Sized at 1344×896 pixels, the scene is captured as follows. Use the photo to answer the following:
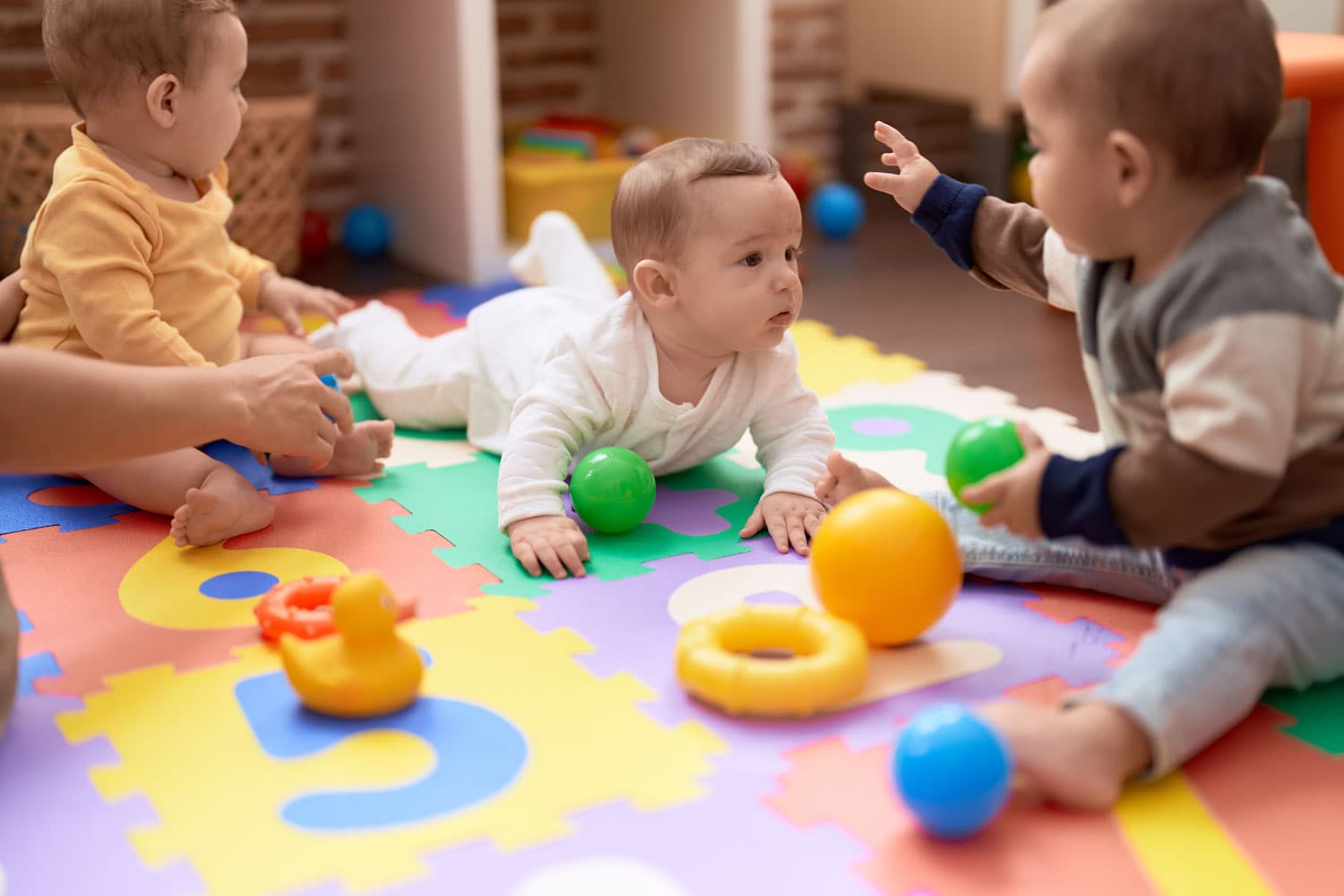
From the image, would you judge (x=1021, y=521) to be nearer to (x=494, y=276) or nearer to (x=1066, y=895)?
(x=1066, y=895)

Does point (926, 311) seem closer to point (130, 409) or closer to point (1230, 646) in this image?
point (1230, 646)

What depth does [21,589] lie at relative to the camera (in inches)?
42.8

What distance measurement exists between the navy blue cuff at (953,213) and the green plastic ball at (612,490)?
0.33 metres

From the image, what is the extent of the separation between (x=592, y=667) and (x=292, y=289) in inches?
30.5

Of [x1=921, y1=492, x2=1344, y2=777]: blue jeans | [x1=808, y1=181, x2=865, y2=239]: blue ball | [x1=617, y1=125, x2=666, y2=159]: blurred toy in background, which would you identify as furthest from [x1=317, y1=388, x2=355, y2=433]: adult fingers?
[x1=808, y1=181, x2=865, y2=239]: blue ball

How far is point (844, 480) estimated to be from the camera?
3.66 ft

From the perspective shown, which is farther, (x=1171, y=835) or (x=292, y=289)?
(x=292, y=289)

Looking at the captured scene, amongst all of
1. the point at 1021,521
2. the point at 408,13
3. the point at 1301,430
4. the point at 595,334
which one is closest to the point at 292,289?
the point at 595,334

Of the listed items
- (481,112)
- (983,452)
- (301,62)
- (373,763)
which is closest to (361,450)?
(373,763)

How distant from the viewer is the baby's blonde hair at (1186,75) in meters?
0.82

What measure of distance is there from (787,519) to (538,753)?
41 centimetres

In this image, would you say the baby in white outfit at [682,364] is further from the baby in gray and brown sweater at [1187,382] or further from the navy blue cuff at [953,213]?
the baby in gray and brown sweater at [1187,382]

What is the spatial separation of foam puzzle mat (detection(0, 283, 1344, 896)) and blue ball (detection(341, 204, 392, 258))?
118 cm

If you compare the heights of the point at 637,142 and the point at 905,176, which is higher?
the point at 905,176
